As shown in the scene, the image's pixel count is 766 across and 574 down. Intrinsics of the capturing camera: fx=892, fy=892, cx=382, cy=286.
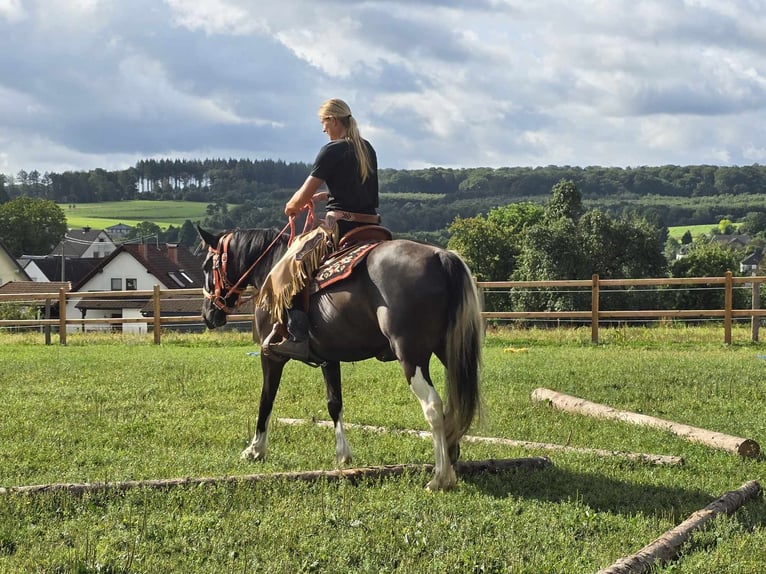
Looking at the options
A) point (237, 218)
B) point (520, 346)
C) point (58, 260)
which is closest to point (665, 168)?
point (237, 218)

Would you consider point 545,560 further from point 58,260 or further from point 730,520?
point 58,260

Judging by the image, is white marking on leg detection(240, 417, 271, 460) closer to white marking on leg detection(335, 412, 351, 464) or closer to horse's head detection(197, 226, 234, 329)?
white marking on leg detection(335, 412, 351, 464)

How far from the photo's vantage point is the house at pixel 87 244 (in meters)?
107

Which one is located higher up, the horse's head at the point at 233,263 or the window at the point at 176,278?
the horse's head at the point at 233,263

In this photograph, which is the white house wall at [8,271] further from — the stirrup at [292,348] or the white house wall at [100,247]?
the stirrup at [292,348]

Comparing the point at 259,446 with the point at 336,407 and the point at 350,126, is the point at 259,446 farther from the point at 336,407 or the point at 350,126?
the point at 350,126

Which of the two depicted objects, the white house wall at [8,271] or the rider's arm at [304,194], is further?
the white house wall at [8,271]

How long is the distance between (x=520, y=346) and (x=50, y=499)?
14.4 meters

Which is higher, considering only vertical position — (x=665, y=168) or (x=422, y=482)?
(x=665, y=168)

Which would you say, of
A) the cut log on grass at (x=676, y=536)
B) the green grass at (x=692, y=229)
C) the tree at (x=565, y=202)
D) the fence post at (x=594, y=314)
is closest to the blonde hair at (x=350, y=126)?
the cut log on grass at (x=676, y=536)

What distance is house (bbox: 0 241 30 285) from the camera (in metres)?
77.5

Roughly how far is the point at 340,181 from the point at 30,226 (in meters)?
102

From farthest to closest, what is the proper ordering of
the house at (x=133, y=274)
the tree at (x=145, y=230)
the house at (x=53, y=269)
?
the tree at (x=145, y=230) < the house at (x=53, y=269) < the house at (x=133, y=274)

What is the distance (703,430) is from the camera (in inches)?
326
